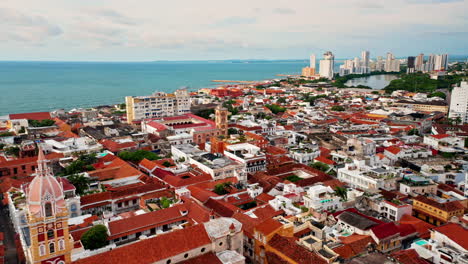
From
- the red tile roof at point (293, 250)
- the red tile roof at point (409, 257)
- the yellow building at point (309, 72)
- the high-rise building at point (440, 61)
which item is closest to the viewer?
the red tile roof at point (409, 257)

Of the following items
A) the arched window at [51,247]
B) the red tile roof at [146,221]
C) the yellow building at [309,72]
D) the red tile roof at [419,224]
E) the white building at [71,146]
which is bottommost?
the red tile roof at [419,224]

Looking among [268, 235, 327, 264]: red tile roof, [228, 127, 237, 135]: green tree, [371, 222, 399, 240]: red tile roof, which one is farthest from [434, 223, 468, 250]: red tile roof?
[228, 127, 237, 135]: green tree

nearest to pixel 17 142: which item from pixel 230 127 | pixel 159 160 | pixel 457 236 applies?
pixel 159 160

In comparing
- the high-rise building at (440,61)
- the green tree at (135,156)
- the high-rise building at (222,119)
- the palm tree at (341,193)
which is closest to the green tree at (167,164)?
the green tree at (135,156)

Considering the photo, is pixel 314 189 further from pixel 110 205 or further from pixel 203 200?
pixel 110 205

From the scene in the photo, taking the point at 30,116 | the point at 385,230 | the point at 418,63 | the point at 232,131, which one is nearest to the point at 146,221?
the point at 385,230

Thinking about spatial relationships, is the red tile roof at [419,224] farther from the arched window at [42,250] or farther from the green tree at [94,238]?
the arched window at [42,250]
